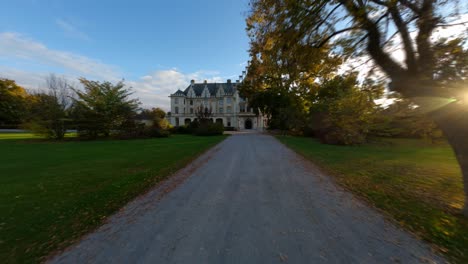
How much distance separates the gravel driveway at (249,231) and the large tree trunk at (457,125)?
1.93 m

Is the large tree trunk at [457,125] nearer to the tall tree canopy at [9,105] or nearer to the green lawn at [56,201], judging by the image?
the green lawn at [56,201]

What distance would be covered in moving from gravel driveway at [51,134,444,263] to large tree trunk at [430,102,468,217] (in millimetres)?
1926

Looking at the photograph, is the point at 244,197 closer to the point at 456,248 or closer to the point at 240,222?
the point at 240,222

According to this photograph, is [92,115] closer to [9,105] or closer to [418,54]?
[418,54]

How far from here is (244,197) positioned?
4.43 m

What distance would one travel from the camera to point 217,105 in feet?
183

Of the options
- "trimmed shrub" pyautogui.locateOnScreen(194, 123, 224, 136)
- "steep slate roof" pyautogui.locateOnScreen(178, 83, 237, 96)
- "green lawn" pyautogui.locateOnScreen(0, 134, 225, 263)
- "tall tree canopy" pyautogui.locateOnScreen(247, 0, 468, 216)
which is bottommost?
"green lawn" pyautogui.locateOnScreen(0, 134, 225, 263)

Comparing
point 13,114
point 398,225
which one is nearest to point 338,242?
point 398,225

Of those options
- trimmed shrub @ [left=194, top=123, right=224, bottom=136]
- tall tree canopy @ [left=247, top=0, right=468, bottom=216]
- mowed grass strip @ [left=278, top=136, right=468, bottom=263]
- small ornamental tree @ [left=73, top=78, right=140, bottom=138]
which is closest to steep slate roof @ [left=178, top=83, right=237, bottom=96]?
trimmed shrub @ [left=194, top=123, right=224, bottom=136]

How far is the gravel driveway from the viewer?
239cm

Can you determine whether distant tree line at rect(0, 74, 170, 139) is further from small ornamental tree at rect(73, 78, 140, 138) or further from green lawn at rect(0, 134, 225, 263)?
A: green lawn at rect(0, 134, 225, 263)

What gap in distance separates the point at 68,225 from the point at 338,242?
4.82m

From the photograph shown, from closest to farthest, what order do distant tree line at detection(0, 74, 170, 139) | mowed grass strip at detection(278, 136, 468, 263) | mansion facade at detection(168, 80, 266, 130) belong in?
mowed grass strip at detection(278, 136, 468, 263) < distant tree line at detection(0, 74, 170, 139) < mansion facade at detection(168, 80, 266, 130)

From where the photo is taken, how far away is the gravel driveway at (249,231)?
7.83ft
